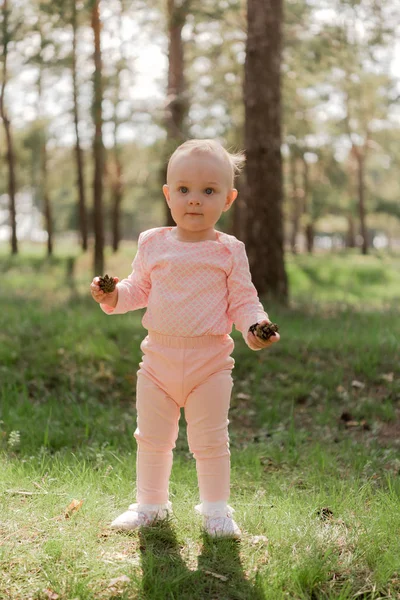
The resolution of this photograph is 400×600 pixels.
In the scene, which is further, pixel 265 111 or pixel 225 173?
pixel 265 111

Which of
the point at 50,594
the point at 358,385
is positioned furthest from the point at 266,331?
the point at 358,385

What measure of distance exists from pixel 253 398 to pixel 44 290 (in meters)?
6.30

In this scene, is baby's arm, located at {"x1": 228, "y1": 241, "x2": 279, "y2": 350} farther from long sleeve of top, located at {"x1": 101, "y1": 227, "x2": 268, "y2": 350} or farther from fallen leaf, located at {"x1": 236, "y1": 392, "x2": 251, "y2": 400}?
fallen leaf, located at {"x1": 236, "y1": 392, "x2": 251, "y2": 400}

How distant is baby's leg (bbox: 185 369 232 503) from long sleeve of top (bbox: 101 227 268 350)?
26 cm

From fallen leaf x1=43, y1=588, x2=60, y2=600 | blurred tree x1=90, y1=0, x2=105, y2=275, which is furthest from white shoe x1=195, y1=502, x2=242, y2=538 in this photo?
blurred tree x1=90, y1=0, x2=105, y2=275

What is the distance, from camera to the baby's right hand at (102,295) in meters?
3.30

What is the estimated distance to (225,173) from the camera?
3.28 m

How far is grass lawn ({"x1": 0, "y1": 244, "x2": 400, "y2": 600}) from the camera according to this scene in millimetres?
2861

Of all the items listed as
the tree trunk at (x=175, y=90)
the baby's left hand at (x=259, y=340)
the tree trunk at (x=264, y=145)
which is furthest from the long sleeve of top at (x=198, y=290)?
the tree trunk at (x=175, y=90)

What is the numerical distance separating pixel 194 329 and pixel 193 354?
0.39ft

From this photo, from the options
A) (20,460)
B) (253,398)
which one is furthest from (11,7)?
(20,460)

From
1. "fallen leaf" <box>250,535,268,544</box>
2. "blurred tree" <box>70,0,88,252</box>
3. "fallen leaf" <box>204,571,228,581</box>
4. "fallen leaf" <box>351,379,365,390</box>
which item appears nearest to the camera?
"fallen leaf" <box>204,571,228,581</box>

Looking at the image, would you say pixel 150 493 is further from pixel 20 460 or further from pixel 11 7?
pixel 11 7

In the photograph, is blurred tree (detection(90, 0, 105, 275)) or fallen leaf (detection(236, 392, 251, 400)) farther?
blurred tree (detection(90, 0, 105, 275))
